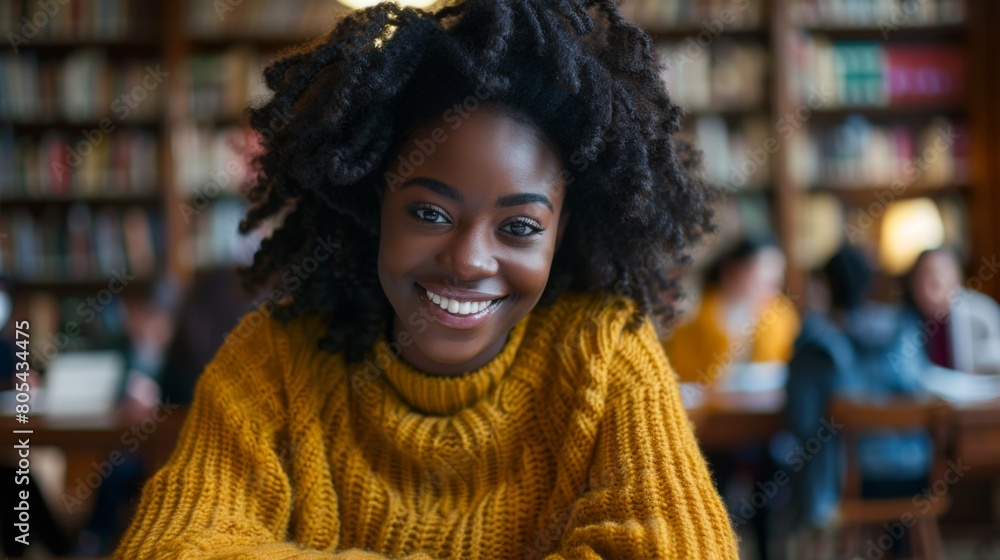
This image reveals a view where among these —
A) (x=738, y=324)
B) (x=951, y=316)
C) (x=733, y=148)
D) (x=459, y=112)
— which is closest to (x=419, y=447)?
(x=459, y=112)

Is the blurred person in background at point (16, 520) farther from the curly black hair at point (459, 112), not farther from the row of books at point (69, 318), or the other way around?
the curly black hair at point (459, 112)

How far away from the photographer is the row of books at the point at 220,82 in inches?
192

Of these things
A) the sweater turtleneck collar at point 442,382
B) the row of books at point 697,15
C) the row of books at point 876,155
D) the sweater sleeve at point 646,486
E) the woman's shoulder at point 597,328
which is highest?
the row of books at point 697,15

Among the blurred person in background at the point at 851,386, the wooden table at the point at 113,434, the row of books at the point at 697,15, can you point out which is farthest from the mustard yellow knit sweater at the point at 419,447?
the row of books at the point at 697,15

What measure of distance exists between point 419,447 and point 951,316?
3.30 metres

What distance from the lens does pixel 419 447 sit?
1.16m

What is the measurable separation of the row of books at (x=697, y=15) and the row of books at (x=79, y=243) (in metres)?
2.79

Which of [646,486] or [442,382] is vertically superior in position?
[442,382]

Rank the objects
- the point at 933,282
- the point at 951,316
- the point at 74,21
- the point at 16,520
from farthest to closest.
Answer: the point at 74,21
the point at 951,316
the point at 933,282
the point at 16,520

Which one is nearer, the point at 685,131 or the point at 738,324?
the point at 738,324

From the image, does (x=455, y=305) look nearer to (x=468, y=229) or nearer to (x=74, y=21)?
(x=468, y=229)

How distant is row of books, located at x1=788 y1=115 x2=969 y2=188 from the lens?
4.91m

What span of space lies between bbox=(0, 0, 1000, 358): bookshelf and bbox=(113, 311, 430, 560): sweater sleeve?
12.5ft

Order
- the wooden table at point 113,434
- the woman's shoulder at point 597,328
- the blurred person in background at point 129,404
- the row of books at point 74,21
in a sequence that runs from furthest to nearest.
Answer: the row of books at point 74,21, the blurred person in background at point 129,404, the wooden table at point 113,434, the woman's shoulder at point 597,328
